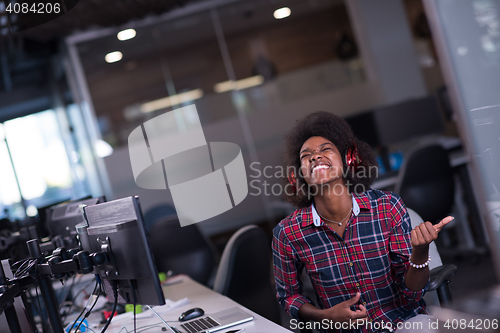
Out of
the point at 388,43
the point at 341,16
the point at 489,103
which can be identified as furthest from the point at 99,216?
the point at 341,16

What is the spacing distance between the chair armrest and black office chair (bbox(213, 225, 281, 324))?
2.70 ft

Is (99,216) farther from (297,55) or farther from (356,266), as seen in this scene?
(297,55)

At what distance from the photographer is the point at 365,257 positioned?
5.52ft

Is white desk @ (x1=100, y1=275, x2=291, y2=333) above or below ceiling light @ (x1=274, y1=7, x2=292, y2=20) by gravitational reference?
below

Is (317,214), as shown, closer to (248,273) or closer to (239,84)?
(248,273)

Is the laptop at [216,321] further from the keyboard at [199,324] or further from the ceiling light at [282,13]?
the ceiling light at [282,13]

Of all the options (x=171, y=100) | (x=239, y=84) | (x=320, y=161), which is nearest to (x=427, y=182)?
(x=320, y=161)

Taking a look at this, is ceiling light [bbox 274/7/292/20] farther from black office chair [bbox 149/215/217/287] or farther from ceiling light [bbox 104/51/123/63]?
black office chair [bbox 149/215/217/287]

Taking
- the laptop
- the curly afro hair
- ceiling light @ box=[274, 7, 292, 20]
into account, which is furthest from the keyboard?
ceiling light @ box=[274, 7, 292, 20]

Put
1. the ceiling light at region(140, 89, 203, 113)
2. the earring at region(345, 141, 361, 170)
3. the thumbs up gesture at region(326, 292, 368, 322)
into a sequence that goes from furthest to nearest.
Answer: the ceiling light at region(140, 89, 203, 113), the earring at region(345, 141, 361, 170), the thumbs up gesture at region(326, 292, 368, 322)

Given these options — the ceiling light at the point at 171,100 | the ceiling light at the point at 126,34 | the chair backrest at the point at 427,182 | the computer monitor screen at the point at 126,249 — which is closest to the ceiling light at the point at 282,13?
the ceiling light at the point at 171,100

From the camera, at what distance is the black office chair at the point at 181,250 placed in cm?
334

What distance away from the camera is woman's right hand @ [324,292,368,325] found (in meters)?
1.54

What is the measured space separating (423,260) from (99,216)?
1.07m
